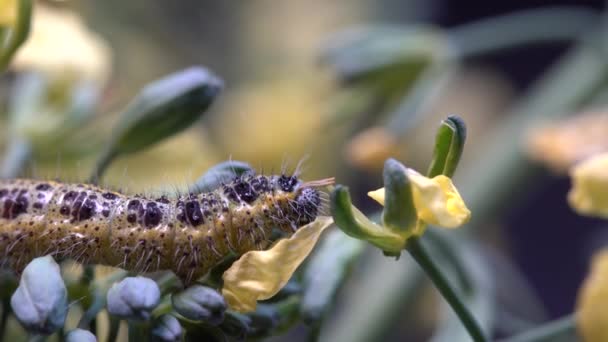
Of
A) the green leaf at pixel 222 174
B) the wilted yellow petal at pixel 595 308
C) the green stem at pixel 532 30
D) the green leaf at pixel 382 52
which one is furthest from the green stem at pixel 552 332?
the green stem at pixel 532 30

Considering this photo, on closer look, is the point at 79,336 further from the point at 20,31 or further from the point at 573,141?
the point at 573,141

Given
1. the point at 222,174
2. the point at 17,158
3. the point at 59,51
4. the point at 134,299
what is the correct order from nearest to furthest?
1. the point at 134,299
2. the point at 222,174
3. the point at 17,158
4. the point at 59,51

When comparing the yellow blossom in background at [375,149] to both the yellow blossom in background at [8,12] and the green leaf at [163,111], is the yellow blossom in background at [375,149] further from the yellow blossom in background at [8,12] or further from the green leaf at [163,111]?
the yellow blossom in background at [8,12]

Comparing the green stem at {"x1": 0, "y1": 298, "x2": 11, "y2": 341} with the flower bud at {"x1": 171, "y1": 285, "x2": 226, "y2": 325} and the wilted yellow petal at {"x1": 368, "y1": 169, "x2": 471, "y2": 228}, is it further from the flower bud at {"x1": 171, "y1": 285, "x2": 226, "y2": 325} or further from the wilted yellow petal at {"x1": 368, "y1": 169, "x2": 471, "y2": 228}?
the wilted yellow petal at {"x1": 368, "y1": 169, "x2": 471, "y2": 228}

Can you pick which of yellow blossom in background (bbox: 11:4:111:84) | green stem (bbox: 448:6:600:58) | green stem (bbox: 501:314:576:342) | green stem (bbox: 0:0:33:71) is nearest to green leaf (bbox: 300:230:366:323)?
green stem (bbox: 501:314:576:342)

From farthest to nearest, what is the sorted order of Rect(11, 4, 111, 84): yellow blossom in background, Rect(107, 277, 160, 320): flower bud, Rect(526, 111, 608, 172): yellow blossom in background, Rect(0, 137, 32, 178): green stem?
1. Rect(526, 111, 608, 172): yellow blossom in background
2. Rect(11, 4, 111, 84): yellow blossom in background
3. Rect(0, 137, 32, 178): green stem
4. Rect(107, 277, 160, 320): flower bud

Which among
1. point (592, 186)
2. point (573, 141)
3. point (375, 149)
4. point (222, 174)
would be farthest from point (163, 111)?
point (573, 141)
